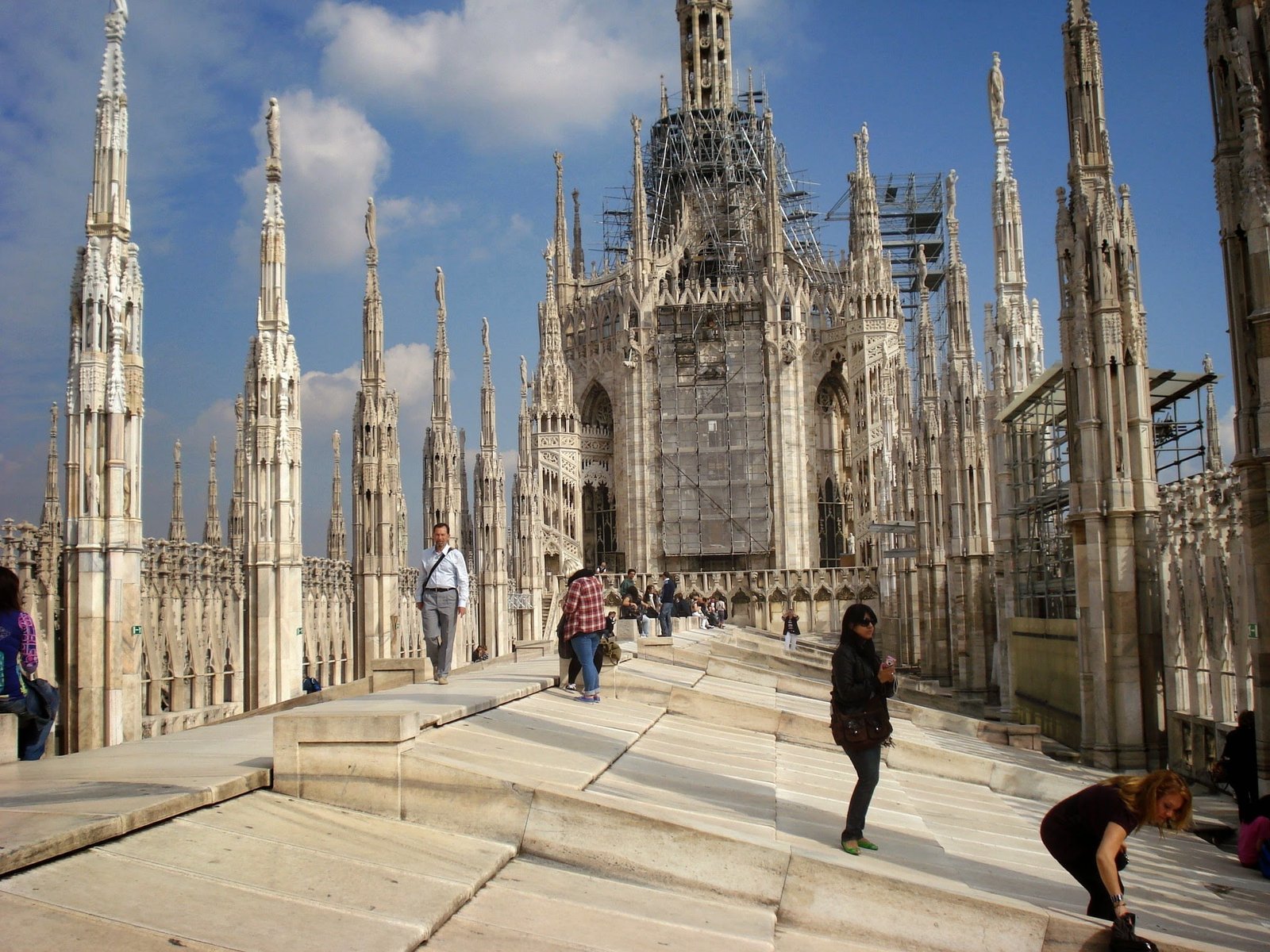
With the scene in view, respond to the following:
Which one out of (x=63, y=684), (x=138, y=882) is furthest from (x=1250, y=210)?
(x=63, y=684)

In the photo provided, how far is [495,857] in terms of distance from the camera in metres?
5.08

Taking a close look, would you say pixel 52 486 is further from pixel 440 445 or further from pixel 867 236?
pixel 867 236

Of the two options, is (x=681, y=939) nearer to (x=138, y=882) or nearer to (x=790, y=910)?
(x=790, y=910)

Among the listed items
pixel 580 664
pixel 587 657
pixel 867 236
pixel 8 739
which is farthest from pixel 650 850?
pixel 867 236

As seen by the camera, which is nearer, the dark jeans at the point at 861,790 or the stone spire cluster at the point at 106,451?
the dark jeans at the point at 861,790

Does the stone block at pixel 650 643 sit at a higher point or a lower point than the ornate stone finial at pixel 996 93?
lower

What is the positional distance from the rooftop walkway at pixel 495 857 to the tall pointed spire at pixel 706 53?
172 ft

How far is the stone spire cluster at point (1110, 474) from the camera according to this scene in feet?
40.3

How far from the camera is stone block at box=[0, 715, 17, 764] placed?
5906mm

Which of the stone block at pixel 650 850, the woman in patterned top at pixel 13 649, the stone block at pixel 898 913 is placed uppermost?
the woman in patterned top at pixel 13 649

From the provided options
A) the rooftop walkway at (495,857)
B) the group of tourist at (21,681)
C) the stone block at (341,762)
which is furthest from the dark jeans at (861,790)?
the group of tourist at (21,681)

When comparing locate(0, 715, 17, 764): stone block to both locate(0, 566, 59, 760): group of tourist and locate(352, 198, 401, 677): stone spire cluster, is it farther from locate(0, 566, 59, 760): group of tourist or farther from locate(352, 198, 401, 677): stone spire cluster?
locate(352, 198, 401, 677): stone spire cluster

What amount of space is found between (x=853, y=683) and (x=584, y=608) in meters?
3.85

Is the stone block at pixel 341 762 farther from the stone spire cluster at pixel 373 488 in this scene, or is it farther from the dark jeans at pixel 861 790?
the stone spire cluster at pixel 373 488
